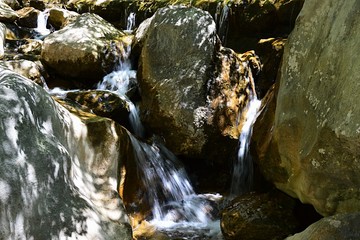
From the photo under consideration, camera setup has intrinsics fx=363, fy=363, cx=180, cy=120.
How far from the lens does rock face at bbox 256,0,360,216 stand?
348cm

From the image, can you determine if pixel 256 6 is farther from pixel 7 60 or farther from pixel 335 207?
pixel 335 207

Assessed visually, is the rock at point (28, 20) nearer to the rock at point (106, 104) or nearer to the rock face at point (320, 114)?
the rock at point (106, 104)

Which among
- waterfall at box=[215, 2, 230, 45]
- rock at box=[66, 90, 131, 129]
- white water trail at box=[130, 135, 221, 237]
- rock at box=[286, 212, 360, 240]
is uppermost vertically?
waterfall at box=[215, 2, 230, 45]

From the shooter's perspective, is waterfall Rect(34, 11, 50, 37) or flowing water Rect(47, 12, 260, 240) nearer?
flowing water Rect(47, 12, 260, 240)

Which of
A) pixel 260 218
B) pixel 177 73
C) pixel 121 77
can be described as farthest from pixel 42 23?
pixel 260 218

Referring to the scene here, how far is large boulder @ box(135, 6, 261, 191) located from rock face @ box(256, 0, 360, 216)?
5.95 feet

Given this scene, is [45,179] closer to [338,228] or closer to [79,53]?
[338,228]

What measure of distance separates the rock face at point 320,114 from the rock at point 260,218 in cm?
35

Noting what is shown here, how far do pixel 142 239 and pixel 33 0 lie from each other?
14.0 m

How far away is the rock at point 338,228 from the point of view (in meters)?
2.97

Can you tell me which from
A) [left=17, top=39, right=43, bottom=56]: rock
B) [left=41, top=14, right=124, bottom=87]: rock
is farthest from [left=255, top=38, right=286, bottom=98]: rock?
[left=17, top=39, right=43, bottom=56]: rock

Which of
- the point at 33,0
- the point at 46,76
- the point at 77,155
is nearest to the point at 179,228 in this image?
the point at 77,155

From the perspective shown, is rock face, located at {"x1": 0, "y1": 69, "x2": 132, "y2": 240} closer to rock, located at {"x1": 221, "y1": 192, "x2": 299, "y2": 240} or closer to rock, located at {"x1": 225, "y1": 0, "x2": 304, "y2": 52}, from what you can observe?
rock, located at {"x1": 221, "y1": 192, "x2": 299, "y2": 240}

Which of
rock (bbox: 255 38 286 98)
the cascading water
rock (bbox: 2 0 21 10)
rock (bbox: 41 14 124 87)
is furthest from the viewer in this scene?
rock (bbox: 2 0 21 10)
